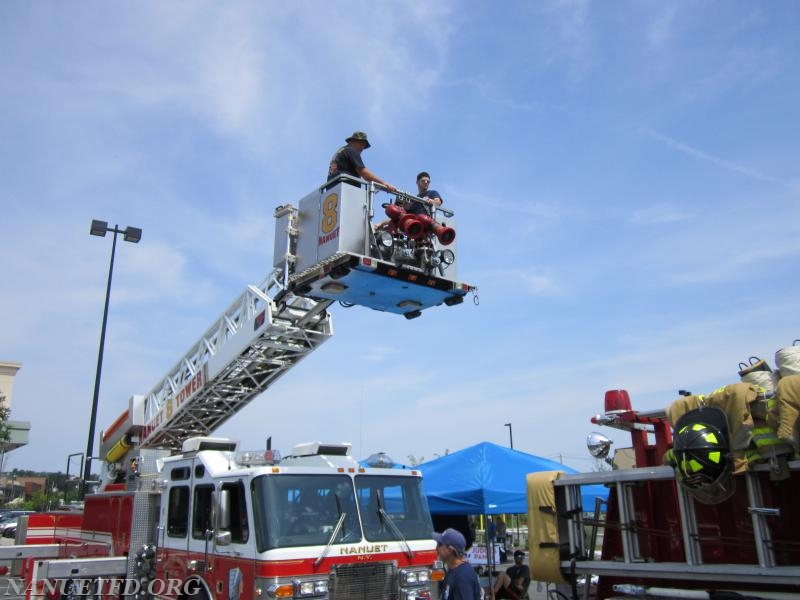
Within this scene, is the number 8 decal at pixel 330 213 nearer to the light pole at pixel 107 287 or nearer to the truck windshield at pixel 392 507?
the truck windshield at pixel 392 507

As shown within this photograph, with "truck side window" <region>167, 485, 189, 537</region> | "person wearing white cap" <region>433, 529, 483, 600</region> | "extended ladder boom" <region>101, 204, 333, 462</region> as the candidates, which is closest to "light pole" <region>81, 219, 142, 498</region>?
"extended ladder boom" <region>101, 204, 333, 462</region>

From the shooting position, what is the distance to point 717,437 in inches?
159

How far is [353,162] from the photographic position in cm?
734

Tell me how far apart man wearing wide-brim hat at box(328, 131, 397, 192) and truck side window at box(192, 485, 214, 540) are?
359 cm

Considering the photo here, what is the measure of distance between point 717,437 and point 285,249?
5.10 m

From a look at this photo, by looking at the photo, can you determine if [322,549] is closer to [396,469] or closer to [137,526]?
[396,469]

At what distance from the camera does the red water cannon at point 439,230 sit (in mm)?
7086

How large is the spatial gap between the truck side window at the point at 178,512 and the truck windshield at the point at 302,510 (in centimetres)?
153

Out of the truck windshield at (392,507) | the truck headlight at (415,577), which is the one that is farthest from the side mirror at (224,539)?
the truck headlight at (415,577)

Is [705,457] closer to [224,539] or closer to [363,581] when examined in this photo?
[363,581]

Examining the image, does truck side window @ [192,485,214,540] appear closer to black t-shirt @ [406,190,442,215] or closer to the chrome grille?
the chrome grille

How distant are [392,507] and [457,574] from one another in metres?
2.23

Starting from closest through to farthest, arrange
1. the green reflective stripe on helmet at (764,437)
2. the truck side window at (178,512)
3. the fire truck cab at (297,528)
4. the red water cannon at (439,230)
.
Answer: the green reflective stripe on helmet at (764,437) → the fire truck cab at (297,528) → the red water cannon at (439,230) → the truck side window at (178,512)

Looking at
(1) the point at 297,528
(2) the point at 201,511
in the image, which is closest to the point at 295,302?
(2) the point at 201,511
